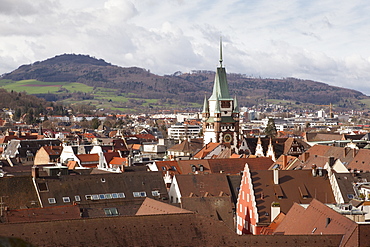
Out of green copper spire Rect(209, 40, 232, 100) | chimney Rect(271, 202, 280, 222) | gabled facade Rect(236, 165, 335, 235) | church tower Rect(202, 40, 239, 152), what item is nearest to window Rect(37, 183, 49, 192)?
gabled facade Rect(236, 165, 335, 235)

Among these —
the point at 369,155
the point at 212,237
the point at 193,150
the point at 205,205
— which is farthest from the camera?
the point at 193,150

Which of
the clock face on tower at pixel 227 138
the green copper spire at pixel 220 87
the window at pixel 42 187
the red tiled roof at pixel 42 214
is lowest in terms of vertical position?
the red tiled roof at pixel 42 214

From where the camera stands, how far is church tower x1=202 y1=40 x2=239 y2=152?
405 ft

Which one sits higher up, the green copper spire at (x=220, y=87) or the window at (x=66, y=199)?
the green copper spire at (x=220, y=87)

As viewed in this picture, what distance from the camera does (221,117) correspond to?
12594cm

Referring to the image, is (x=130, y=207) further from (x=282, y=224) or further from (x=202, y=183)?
(x=282, y=224)

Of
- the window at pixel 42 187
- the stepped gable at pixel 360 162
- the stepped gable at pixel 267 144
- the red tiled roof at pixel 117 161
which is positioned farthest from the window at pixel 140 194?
the stepped gable at pixel 267 144

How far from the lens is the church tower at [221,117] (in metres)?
124

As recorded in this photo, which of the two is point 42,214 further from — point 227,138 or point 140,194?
point 227,138

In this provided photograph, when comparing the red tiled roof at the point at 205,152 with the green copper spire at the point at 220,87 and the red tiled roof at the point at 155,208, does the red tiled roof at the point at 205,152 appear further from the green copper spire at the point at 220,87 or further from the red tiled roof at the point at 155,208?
the red tiled roof at the point at 155,208

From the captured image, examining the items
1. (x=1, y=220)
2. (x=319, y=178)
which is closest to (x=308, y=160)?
(x=319, y=178)

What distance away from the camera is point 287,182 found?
5447 cm

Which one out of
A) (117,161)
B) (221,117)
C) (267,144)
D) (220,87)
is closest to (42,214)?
(117,161)

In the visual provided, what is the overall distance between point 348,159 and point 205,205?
114ft
